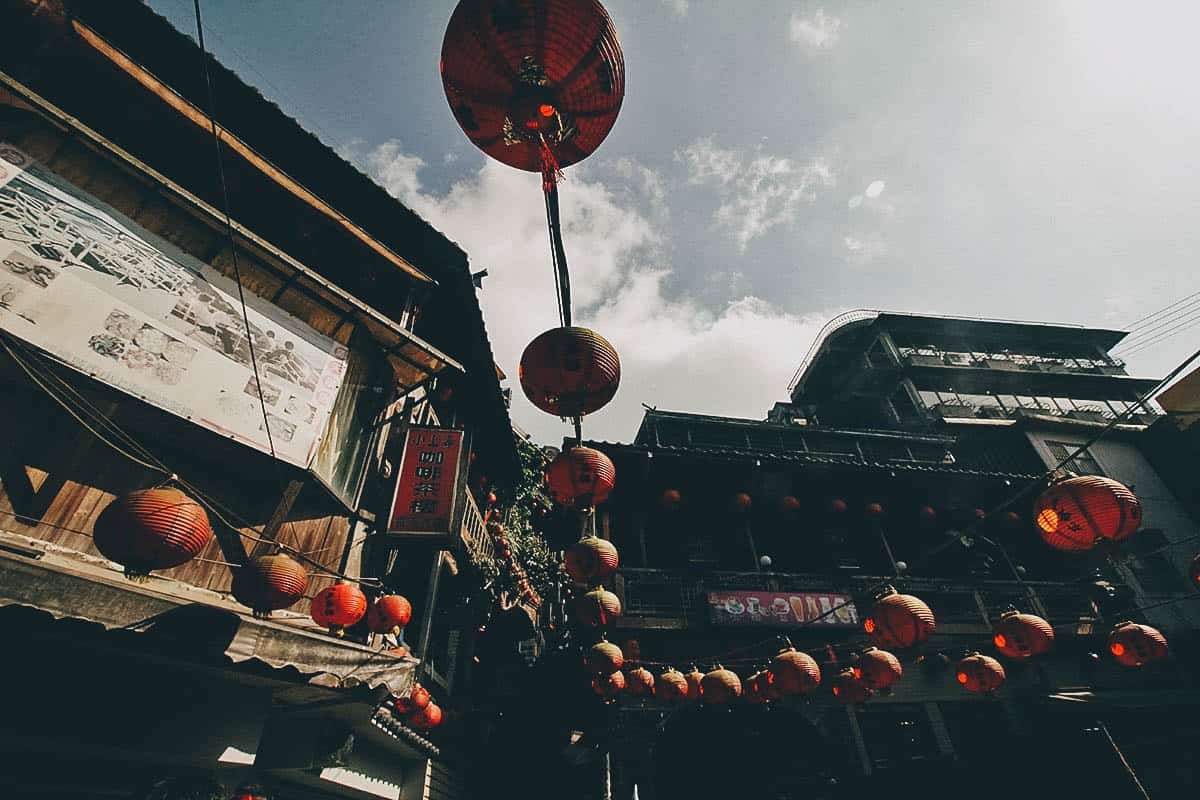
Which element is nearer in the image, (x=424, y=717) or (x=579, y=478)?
(x=579, y=478)

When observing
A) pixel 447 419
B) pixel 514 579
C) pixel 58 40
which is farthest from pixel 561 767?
pixel 58 40

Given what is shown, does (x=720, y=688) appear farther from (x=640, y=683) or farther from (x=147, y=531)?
(x=147, y=531)

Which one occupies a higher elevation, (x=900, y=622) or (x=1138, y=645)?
(x=900, y=622)

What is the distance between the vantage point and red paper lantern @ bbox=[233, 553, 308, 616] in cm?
533

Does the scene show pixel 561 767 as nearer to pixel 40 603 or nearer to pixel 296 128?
pixel 40 603

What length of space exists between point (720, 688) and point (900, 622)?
424cm

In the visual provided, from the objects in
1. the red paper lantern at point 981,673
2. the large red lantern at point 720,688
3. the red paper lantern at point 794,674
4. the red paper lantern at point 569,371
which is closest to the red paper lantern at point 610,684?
the large red lantern at point 720,688

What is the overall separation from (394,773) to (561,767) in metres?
5.87

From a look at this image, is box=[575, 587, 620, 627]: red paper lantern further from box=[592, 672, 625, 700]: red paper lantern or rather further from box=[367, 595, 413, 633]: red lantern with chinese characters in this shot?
box=[367, 595, 413, 633]: red lantern with chinese characters

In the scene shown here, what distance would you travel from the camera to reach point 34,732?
4102 millimetres

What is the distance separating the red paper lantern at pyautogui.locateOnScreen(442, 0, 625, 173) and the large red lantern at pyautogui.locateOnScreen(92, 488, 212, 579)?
434 cm

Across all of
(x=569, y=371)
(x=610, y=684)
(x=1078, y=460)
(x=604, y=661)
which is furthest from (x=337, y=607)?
(x=1078, y=460)

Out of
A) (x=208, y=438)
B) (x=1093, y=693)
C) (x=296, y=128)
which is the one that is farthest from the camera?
(x=1093, y=693)

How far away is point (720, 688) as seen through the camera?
10.7 m
